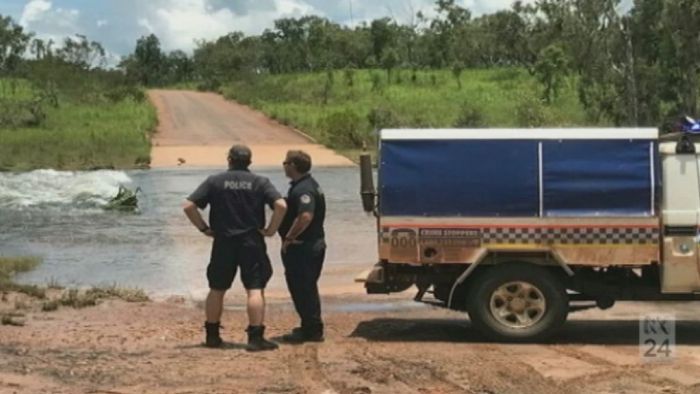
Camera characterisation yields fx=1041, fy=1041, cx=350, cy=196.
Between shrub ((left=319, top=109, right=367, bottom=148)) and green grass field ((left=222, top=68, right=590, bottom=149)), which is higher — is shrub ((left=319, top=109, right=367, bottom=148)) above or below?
below

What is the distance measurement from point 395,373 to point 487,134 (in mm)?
2456

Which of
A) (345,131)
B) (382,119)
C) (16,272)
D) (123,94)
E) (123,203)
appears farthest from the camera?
(123,94)

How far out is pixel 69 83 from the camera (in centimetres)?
6238

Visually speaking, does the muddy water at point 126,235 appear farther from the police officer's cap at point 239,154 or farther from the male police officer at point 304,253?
the police officer's cap at point 239,154

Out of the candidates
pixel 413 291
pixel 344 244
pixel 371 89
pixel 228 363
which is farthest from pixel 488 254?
pixel 371 89

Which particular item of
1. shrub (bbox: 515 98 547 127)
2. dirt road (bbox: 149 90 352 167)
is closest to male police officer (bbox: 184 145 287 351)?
dirt road (bbox: 149 90 352 167)

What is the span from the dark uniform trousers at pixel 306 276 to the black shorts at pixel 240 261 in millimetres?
355

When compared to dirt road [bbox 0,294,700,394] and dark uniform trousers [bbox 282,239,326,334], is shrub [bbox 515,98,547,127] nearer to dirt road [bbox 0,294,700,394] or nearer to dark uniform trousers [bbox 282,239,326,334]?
dirt road [bbox 0,294,700,394]

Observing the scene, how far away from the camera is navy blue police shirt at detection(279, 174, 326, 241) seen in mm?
9273

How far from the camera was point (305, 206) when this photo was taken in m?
9.23

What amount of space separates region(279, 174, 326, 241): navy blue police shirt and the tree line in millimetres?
4657

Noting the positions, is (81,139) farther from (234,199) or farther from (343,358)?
(343,358)

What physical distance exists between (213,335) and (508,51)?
76900 mm

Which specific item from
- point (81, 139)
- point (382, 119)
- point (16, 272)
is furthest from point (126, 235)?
point (382, 119)
